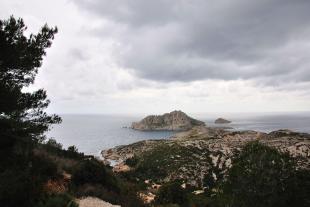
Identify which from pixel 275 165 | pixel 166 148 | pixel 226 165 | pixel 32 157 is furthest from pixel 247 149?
pixel 166 148

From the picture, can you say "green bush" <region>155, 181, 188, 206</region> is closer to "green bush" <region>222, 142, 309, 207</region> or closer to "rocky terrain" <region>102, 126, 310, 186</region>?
"green bush" <region>222, 142, 309, 207</region>

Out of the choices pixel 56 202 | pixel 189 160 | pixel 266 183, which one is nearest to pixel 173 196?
pixel 266 183

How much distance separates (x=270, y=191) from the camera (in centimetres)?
2297

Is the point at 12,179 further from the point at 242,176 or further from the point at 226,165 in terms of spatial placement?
the point at 226,165

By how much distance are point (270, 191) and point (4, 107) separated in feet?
60.8

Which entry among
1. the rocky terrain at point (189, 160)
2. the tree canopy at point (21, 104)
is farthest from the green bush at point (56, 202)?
the rocky terrain at point (189, 160)

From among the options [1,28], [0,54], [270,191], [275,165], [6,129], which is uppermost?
[1,28]

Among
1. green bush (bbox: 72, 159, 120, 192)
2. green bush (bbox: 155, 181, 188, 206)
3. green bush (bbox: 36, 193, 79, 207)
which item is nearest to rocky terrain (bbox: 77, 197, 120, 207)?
green bush (bbox: 36, 193, 79, 207)

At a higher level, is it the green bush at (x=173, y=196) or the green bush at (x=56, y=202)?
the green bush at (x=56, y=202)

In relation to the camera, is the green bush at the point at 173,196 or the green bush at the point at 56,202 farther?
the green bush at the point at 173,196

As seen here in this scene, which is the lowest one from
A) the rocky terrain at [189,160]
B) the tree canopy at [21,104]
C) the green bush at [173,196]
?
the rocky terrain at [189,160]

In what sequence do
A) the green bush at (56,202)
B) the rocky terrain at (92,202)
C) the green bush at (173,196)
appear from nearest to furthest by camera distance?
1. the green bush at (56,202)
2. the rocky terrain at (92,202)
3. the green bush at (173,196)

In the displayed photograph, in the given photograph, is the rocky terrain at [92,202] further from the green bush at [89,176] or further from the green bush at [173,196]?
the green bush at [173,196]

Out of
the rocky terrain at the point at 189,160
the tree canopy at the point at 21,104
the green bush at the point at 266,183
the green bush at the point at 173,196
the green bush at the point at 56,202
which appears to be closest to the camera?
the green bush at the point at 56,202
